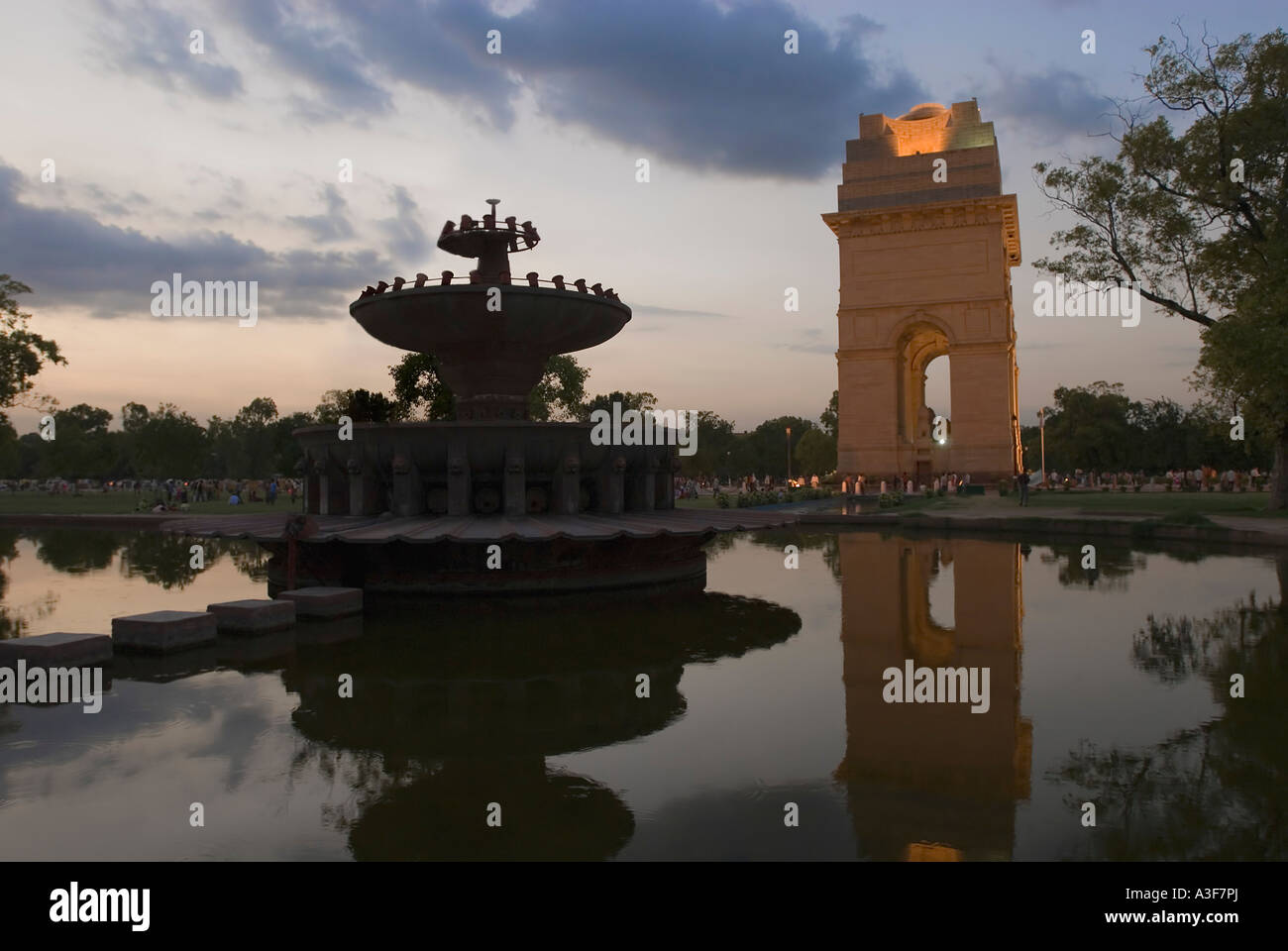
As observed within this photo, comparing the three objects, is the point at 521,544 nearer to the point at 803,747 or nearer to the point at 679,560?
the point at 679,560

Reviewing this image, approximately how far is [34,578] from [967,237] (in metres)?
42.9

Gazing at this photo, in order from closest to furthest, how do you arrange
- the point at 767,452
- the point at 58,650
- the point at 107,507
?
1. the point at 58,650
2. the point at 107,507
3. the point at 767,452

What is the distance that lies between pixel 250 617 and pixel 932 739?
22.4 ft

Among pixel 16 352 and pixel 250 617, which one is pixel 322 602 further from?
pixel 16 352

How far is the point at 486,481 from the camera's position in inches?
515

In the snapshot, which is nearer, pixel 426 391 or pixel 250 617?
pixel 250 617

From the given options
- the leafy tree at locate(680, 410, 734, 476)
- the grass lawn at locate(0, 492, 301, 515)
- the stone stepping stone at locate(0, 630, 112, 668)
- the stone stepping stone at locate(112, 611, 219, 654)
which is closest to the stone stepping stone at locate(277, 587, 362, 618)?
the stone stepping stone at locate(112, 611, 219, 654)

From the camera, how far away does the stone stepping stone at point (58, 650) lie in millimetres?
7488

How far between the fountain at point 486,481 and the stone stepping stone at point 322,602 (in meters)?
0.70

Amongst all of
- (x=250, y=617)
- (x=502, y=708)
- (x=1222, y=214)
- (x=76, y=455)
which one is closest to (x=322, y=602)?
(x=250, y=617)

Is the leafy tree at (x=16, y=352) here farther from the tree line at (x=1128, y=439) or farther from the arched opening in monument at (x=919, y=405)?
the tree line at (x=1128, y=439)

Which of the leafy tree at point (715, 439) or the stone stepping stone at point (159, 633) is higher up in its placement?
the leafy tree at point (715, 439)

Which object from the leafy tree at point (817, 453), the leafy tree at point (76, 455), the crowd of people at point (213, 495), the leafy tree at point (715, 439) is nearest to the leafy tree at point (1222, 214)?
the crowd of people at point (213, 495)

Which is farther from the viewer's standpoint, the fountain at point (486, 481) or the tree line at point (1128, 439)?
the tree line at point (1128, 439)
